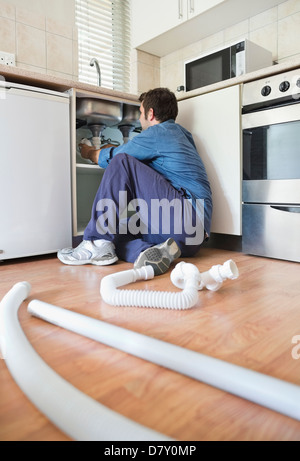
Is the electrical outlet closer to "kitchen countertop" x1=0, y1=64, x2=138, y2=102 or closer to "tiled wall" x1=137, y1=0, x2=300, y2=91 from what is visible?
"kitchen countertop" x1=0, y1=64, x2=138, y2=102

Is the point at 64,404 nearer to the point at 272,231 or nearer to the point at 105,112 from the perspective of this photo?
the point at 272,231

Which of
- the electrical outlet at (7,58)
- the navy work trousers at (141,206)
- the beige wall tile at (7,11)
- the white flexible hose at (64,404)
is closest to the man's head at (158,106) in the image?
the navy work trousers at (141,206)

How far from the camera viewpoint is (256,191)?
69.6 inches

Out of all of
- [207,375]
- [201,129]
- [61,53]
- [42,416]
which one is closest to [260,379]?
[207,375]

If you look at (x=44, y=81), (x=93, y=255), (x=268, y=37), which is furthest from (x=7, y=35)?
(x=268, y=37)

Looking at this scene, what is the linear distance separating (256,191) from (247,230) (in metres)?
0.21

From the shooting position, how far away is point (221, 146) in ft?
6.20

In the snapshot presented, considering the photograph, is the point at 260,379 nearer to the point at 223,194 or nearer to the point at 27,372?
the point at 27,372

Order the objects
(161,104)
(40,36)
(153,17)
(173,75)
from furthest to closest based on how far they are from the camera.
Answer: (173,75), (153,17), (40,36), (161,104)

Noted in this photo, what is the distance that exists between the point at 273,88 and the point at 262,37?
91 centimetres

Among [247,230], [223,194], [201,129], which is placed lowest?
[247,230]

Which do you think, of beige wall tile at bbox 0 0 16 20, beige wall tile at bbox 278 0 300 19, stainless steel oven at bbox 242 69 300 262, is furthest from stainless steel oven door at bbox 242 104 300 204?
beige wall tile at bbox 0 0 16 20

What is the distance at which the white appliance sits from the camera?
5.29 feet

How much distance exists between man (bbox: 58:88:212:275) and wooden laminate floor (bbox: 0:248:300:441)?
1.13 ft
